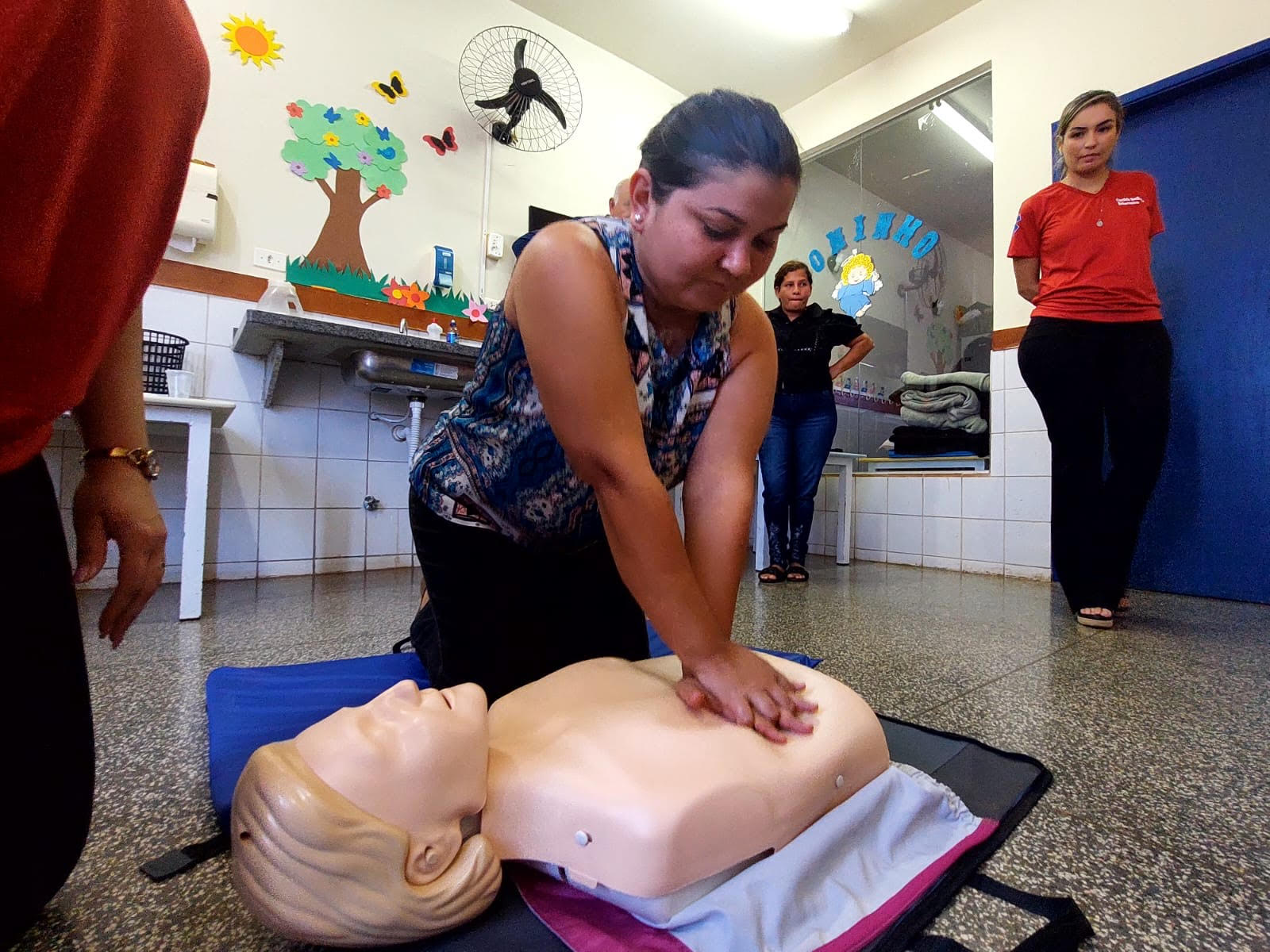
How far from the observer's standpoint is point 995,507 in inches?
114

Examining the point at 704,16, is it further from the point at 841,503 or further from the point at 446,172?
the point at 841,503

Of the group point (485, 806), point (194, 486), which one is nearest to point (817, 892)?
point (485, 806)

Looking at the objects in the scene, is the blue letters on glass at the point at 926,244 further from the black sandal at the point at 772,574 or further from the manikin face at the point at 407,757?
the manikin face at the point at 407,757

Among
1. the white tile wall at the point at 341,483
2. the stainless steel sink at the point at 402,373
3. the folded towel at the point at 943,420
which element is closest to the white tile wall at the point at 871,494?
the folded towel at the point at 943,420

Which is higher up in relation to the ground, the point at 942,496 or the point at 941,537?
the point at 942,496

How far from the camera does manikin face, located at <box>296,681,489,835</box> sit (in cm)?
49

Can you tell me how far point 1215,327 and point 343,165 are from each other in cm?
335

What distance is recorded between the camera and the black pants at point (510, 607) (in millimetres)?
990

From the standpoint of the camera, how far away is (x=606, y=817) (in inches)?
20.4

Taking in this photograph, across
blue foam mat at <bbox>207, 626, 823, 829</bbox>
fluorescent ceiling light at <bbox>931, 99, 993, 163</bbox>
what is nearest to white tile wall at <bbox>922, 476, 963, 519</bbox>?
fluorescent ceiling light at <bbox>931, 99, 993, 163</bbox>

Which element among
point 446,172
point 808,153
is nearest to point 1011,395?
point 808,153

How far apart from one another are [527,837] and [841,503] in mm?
2917

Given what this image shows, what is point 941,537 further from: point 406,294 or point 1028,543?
point 406,294

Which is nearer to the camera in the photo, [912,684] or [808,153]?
[912,684]
